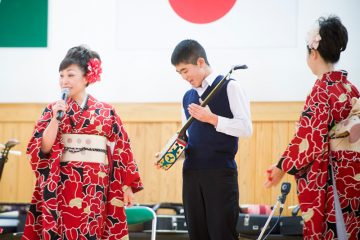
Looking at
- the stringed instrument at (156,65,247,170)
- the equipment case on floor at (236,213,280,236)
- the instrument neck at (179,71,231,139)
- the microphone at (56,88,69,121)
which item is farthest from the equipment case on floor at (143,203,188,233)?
the microphone at (56,88,69,121)

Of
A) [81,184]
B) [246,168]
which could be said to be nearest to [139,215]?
[81,184]

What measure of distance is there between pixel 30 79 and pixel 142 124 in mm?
1074

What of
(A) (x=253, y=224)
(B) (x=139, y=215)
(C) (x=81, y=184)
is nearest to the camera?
(C) (x=81, y=184)

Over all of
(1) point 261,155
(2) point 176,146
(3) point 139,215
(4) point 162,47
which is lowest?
(3) point 139,215

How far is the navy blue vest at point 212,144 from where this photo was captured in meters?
2.80

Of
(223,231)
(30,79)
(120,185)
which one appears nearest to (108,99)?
(30,79)

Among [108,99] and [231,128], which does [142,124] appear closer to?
[108,99]

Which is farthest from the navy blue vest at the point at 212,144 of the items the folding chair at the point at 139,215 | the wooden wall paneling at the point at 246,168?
the wooden wall paneling at the point at 246,168

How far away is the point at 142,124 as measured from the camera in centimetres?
471

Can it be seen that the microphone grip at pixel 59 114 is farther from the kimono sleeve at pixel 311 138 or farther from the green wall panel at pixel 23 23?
the green wall panel at pixel 23 23

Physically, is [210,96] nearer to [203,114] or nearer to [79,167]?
[203,114]

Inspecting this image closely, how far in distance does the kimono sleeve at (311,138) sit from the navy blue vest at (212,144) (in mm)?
418

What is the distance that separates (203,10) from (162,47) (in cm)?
47

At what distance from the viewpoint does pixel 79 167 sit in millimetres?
2746
